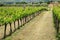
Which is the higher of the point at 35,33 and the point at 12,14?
the point at 35,33

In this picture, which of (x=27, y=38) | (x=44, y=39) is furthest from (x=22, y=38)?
(x=44, y=39)

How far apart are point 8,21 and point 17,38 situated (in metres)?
2.41

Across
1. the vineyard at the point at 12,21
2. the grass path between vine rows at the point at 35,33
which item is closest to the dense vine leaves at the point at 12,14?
the vineyard at the point at 12,21

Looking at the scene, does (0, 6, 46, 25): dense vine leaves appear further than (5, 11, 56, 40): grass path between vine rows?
Yes

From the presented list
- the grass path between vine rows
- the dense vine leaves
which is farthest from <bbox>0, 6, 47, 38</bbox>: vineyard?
the grass path between vine rows

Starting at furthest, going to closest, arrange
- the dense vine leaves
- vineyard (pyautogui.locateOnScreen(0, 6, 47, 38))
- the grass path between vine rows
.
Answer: the dense vine leaves, vineyard (pyautogui.locateOnScreen(0, 6, 47, 38)), the grass path between vine rows

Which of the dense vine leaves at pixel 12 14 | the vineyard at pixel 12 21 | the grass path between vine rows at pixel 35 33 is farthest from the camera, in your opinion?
the dense vine leaves at pixel 12 14

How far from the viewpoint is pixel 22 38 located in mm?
24156

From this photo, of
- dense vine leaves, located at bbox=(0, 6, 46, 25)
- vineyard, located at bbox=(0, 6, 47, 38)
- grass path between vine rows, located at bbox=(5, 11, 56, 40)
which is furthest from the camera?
dense vine leaves, located at bbox=(0, 6, 46, 25)

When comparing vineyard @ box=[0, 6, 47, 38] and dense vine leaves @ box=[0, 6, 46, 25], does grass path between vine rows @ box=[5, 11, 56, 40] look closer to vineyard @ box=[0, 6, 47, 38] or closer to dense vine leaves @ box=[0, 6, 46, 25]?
vineyard @ box=[0, 6, 47, 38]

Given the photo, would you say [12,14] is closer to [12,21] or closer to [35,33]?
[12,21]

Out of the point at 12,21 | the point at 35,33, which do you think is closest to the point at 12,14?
the point at 12,21

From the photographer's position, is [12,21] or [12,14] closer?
[12,21]

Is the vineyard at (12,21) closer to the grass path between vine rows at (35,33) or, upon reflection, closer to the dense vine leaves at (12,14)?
the dense vine leaves at (12,14)
